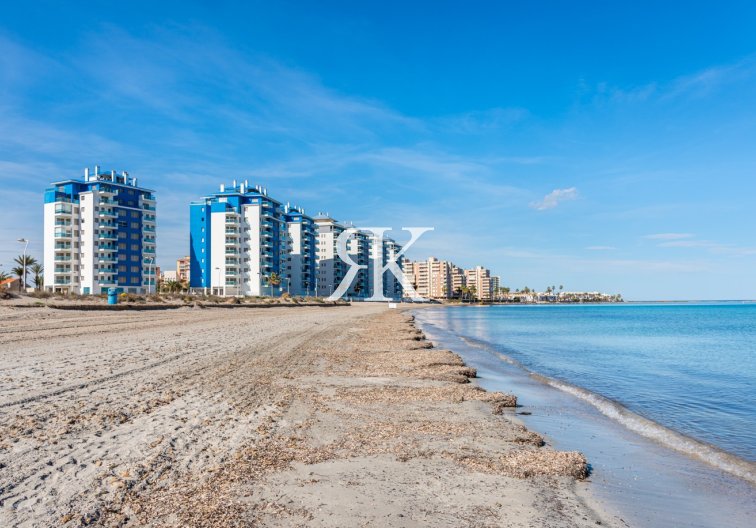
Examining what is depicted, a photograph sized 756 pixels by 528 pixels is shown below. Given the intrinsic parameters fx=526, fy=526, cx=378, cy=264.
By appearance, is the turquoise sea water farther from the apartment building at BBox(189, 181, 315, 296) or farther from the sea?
the apartment building at BBox(189, 181, 315, 296)

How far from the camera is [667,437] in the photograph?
1122 centimetres

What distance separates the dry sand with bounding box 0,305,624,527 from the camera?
18.2ft

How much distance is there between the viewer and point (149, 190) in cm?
11181

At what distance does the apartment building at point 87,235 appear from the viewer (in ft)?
331

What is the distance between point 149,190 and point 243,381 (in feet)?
360

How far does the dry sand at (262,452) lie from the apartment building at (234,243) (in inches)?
4317

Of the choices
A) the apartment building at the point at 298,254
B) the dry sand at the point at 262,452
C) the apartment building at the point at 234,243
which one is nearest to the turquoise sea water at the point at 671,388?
the dry sand at the point at 262,452

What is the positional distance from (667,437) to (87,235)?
359ft

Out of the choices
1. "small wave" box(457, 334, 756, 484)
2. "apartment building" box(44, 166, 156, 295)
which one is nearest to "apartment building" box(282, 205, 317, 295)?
"apartment building" box(44, 166, 156, 295)

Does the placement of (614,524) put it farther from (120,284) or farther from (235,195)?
(235,195)

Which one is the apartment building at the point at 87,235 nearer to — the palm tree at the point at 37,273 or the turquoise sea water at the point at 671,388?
the palm tree at the point at 37,273

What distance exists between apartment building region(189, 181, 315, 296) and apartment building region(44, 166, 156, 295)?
60.3ft

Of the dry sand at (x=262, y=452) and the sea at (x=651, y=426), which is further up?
the dry sand at (x=262, y=452)

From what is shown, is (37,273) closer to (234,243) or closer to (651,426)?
(234,243)
